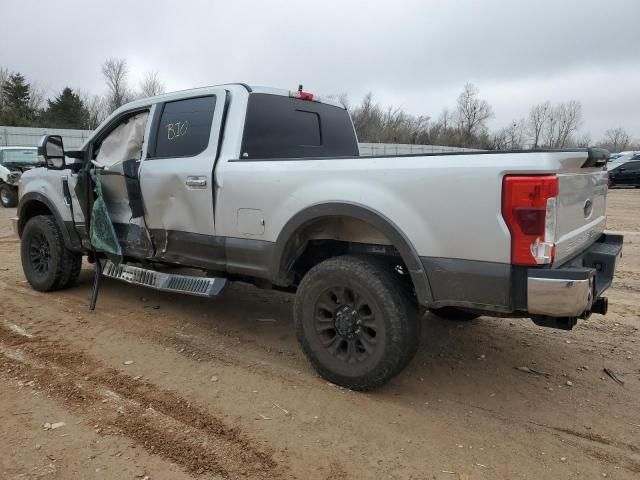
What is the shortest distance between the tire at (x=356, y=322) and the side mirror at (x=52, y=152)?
3218 mm

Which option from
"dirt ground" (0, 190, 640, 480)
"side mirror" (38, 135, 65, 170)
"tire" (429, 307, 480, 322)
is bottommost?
"dirt ground" (0, 190, 640, 480)

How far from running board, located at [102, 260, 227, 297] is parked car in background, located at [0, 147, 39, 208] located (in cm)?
1224

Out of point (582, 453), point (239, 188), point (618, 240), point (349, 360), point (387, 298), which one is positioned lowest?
point (582, 453)

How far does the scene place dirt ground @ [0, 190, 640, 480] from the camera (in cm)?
275

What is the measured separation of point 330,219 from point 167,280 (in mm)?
1789

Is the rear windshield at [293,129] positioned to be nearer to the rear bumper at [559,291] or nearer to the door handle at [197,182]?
the door handle at [197,182]

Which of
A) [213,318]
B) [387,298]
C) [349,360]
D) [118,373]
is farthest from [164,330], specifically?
[387,298]

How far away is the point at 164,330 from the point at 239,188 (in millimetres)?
1678

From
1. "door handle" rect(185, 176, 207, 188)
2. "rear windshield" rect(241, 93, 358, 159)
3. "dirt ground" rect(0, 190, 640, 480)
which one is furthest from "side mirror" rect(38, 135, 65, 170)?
"rear windshield" rect(241, 93, 358, 159)

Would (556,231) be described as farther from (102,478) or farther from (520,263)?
(102,478)

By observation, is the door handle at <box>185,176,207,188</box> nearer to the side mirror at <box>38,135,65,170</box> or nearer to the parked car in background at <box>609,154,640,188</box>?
the side mirror at <box>38,135,65,170</box>

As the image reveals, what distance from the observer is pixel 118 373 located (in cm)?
381

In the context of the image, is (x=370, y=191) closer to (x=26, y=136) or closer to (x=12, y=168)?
(x=12, y=168)

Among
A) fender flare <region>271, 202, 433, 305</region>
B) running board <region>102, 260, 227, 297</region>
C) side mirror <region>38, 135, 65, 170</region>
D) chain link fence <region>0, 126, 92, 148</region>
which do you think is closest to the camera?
fender flare <region>271, 202, 433, 305</region>
